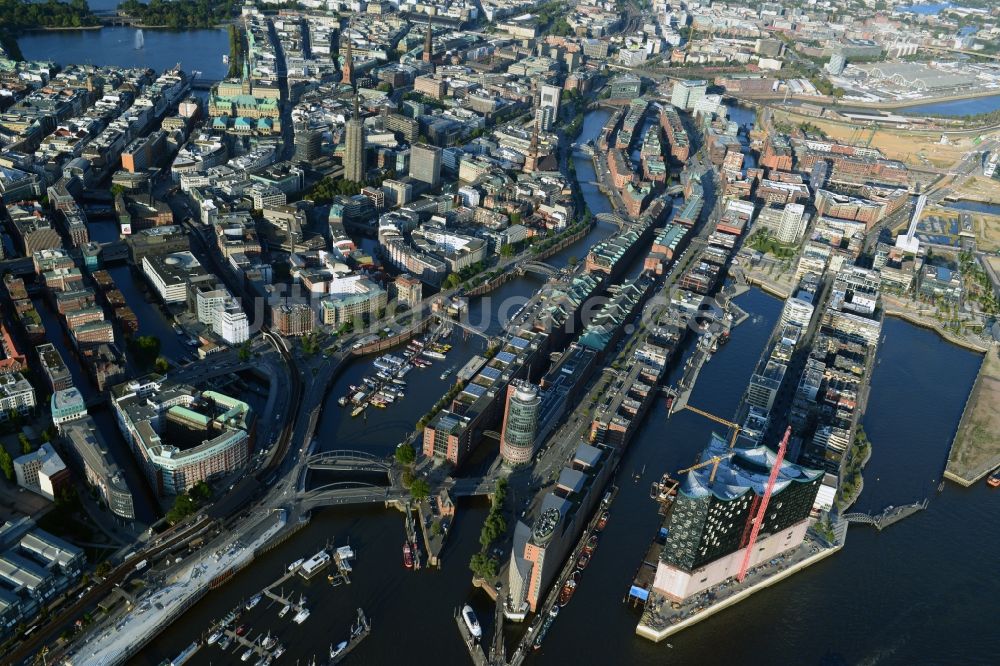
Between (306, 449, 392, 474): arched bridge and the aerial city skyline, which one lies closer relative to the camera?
the aerial city skyline

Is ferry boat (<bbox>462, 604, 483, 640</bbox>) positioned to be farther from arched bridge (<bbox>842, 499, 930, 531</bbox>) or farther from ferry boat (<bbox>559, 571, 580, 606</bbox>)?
arched bridge (<bbox>842, 499, 930, 531</bbox>)

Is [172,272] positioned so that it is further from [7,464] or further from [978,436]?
[978,436]

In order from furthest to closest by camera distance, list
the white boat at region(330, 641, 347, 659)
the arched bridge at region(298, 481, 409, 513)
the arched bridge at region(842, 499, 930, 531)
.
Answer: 1. the arched bridge at region(842, 499, 930, 531)
2. the arched bridge at region(298, 481, 409, 513)
3. the white boat at region(330, 641, 347, 659)

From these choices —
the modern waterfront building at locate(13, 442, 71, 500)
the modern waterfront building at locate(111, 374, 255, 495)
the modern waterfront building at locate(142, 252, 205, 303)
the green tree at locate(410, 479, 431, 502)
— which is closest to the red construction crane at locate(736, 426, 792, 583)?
the green tree at locate(410, 479, 431, 502)

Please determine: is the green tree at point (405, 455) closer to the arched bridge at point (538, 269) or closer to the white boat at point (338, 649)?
the white boat at point (338, 649)

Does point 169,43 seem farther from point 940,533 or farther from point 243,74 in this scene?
point 940,533

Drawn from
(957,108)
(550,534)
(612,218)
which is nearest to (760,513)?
(550,534)
